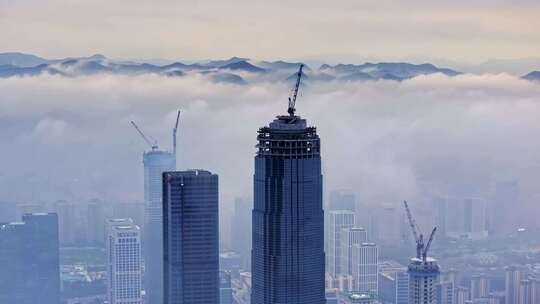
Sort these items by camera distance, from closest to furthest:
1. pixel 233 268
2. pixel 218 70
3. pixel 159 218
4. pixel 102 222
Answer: pixel 218 70 → pixel 233 268 → pixel 159 218 → pixel 102 222

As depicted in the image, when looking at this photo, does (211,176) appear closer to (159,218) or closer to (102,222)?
(159,218)

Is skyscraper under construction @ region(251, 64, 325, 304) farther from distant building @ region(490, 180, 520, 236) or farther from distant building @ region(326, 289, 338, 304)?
distant building @ region(490, 180, 520, 236)

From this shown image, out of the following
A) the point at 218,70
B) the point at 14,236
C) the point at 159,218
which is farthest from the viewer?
the point at 14,236

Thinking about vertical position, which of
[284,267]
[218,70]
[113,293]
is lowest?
[113,293]

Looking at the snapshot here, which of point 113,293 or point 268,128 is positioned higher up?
point 268,128

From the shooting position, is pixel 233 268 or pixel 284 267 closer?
pixel 284 267

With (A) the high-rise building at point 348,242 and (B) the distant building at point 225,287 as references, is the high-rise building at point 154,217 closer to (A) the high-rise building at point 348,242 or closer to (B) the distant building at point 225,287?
(B) the distant building at point 225,287

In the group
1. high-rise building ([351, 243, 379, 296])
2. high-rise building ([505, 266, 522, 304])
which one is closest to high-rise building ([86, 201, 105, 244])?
high-rise building ([351, 243, 379, 296])

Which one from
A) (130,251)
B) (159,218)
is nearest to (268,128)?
(159,218)
